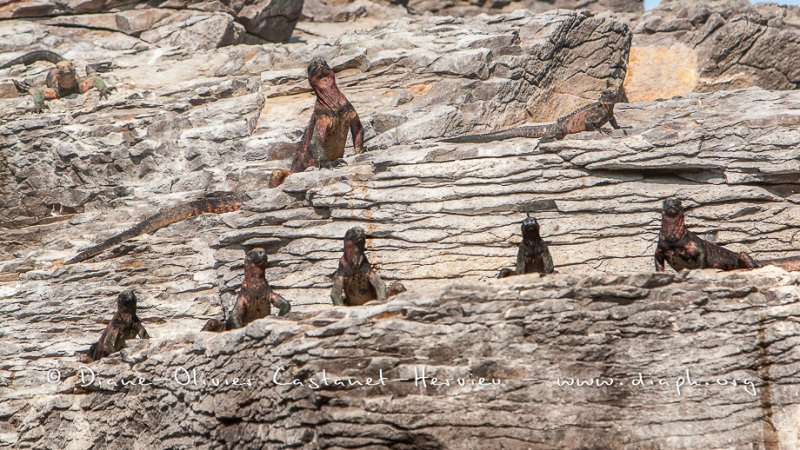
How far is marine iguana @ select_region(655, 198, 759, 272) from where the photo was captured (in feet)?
45.6

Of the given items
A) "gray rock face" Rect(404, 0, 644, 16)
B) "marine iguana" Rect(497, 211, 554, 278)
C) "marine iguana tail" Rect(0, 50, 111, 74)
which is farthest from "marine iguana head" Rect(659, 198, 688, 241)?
"gray rock face" Rect(404, 0, 644, 16)

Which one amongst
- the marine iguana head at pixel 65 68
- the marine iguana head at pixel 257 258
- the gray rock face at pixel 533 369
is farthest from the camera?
the marine iguana head at pixel 65 68

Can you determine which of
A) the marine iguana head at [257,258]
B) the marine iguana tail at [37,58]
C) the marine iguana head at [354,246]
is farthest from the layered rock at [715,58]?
the marine iguana tail at [37,58]

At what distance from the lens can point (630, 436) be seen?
11.6m

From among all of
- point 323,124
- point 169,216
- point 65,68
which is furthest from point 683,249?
point 65,68

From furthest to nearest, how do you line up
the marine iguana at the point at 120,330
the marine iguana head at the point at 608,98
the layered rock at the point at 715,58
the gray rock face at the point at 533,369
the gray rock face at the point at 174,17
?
the gray rock face at the point at 174,17 < the layered rock at the point at 715,58 < the marine iguana head at the point at 608,98 < the marine iguana at the point at 120,330 < the gray rock face at the point at 533,369

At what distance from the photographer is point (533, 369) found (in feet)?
39.1

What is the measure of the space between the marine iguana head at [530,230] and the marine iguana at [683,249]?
63.8 inches

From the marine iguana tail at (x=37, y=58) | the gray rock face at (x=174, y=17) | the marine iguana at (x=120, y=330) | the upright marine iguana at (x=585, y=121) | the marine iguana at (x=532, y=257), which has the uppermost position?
the gray rock face at (x=174, y=17)

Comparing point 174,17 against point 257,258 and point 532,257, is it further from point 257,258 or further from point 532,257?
point 532,257

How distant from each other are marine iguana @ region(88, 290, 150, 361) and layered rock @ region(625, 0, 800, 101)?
500 inches

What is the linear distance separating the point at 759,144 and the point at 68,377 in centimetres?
1037

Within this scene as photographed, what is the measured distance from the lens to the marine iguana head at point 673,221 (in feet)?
46.0

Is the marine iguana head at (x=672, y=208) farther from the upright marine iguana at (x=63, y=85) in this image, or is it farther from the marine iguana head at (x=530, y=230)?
the upright marine iguana at (x=63, y=85)
